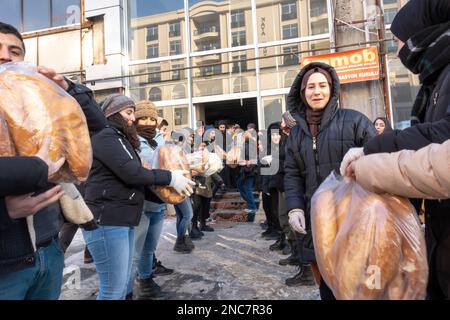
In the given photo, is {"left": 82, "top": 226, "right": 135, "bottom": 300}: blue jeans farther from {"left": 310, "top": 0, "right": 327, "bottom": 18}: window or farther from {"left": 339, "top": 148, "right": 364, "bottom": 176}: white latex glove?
{"left": 310, "top": 0, "right": 327, "bottom": 18}: window

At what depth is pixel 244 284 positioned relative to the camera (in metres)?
3.80

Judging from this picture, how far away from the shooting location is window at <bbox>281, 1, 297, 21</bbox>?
9812 millimetres

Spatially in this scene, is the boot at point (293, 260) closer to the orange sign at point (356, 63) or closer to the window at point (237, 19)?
the orange sign at point (356, 63)

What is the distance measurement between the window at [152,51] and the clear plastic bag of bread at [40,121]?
32.6ft

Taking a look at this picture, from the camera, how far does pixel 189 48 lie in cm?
1062

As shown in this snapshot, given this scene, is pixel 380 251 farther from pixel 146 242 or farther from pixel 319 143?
pixel 146 242

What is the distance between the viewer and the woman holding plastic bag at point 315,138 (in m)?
A: 2.46

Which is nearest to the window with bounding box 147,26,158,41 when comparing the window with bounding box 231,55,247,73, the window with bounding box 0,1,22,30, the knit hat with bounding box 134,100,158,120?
the window with bounding box 231,55,247,73

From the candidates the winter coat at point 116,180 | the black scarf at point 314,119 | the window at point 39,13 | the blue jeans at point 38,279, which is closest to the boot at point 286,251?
the winter coat at point 116,180

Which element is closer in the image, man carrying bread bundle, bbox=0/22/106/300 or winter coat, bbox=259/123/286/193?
man carrying bread bundle, bbox=0/22/106/300

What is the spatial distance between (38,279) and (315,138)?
192 centimetres

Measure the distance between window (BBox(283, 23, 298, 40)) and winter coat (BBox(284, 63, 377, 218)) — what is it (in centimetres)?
788
